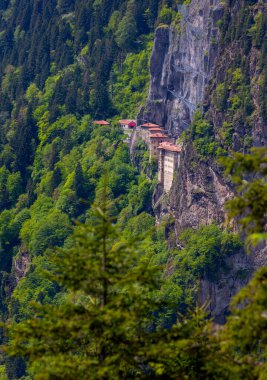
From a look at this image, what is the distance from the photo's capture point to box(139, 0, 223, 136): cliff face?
335ft

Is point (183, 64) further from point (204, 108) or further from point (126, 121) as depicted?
point (126, 121)

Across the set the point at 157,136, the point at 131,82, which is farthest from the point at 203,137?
the point at 131,82

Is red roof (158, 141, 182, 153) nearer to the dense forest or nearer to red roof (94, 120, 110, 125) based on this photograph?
the dense forest

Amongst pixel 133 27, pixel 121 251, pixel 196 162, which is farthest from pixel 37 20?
pixel 121 251

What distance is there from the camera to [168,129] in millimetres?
108375

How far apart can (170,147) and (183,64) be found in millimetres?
10267

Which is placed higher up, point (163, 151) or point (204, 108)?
point (204, 108)

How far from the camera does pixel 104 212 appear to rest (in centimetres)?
2072

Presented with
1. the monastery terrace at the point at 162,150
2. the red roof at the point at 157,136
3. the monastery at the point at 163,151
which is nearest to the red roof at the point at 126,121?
the monastery terrace at the point at 162,150

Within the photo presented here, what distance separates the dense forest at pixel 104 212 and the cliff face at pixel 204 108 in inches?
22.5

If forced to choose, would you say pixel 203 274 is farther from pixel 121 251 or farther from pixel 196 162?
pixel 121 251

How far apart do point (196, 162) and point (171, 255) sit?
866 centimetres

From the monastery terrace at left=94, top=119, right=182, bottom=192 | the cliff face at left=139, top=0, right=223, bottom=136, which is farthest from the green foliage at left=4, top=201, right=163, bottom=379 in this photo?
the cliff face at left=139, top=0, right=223, bottom=136

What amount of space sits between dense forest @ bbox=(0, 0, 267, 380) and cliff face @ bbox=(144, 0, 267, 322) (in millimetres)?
571
